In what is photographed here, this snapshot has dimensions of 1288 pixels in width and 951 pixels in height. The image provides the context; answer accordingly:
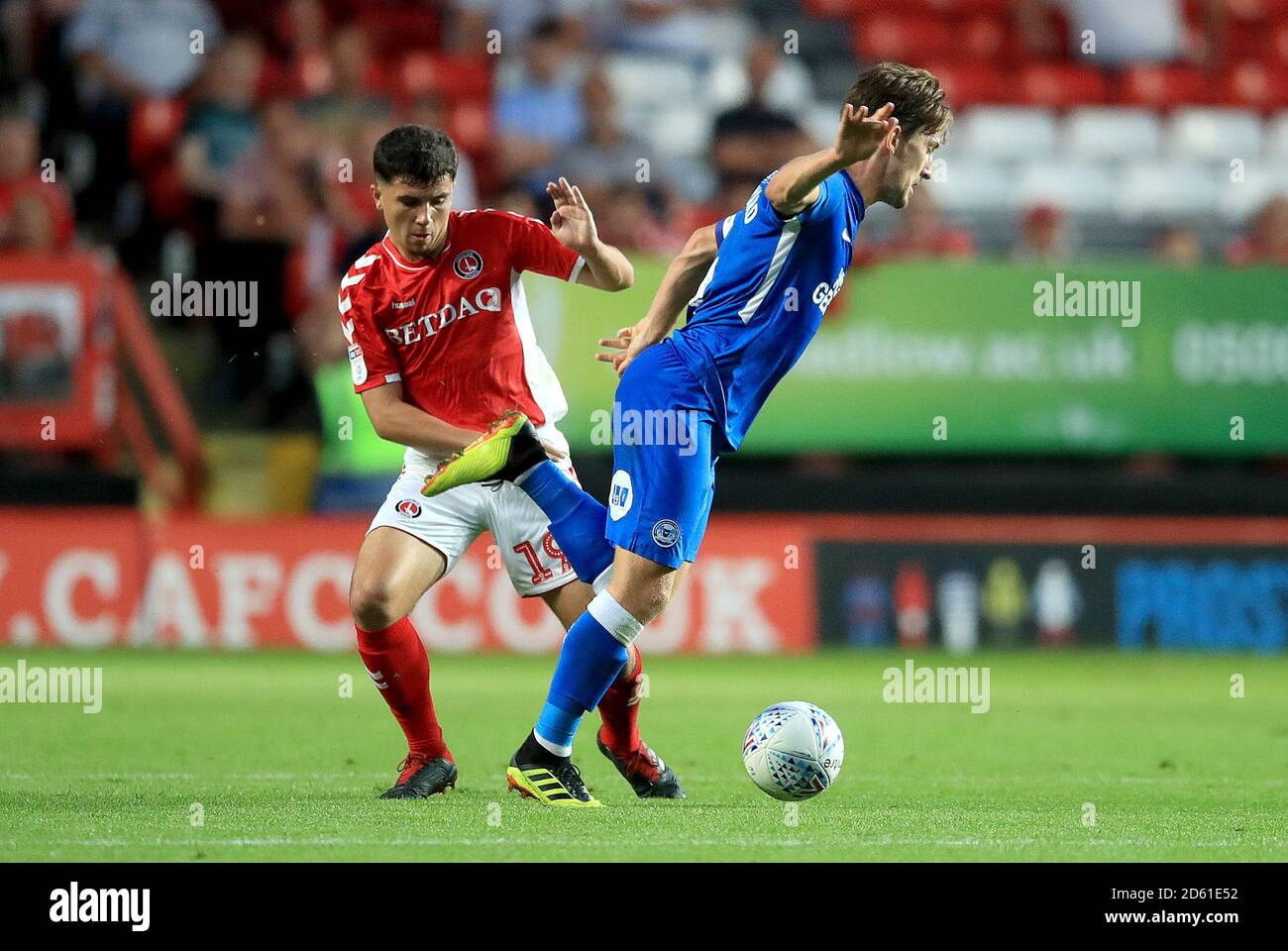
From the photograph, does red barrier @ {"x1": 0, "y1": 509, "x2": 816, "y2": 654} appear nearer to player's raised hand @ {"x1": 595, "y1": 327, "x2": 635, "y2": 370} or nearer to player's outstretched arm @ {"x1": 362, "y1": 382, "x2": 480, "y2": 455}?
player's outstretched arm @ {"x1": 362, "y1": 382, "x2": 480, "y2": 455}

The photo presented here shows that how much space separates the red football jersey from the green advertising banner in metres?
6.78

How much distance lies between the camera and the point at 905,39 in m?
18.7

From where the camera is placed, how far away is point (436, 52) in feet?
56.7

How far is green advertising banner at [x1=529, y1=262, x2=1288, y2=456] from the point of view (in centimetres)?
1367

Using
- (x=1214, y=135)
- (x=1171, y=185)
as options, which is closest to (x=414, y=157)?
(x=1171, y=185)

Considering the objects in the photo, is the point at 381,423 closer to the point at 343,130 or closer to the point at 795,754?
the point at 795,754

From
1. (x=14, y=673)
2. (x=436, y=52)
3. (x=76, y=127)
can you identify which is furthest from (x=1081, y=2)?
(x=14, y=673)

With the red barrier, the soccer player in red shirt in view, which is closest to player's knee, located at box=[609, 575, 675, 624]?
the soccer player in red shirt

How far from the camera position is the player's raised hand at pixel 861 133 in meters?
5.41

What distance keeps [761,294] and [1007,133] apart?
1246 centimetres

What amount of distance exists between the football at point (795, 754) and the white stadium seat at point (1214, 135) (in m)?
13.1

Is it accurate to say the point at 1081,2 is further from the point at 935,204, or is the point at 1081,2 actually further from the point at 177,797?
the point at 177,797

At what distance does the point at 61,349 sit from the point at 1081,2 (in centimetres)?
1091

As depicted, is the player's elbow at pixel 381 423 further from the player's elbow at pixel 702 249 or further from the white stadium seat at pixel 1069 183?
the white stadium seat at pixel 1069 183
